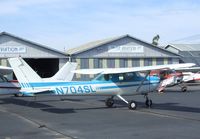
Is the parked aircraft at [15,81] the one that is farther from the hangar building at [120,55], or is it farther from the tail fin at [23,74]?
the hangar building at [120,55]

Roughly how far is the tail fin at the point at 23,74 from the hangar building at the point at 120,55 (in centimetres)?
2758

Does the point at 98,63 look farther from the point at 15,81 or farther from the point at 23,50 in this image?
the point at 15,81

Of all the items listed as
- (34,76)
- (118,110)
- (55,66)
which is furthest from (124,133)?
(55,66)

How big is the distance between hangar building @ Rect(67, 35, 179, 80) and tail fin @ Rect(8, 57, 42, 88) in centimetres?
2758

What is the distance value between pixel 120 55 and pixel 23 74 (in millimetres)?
30930

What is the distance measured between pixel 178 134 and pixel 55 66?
41.4 meters

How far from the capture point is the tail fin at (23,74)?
19.4m

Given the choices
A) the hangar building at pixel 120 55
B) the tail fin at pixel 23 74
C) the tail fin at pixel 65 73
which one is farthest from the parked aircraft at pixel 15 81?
the hangar building at pixel 120 55

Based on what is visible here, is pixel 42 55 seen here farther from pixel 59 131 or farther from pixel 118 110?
pixel 59 131

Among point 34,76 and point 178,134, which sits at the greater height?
point 34,76

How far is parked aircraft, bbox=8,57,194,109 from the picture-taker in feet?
62.6

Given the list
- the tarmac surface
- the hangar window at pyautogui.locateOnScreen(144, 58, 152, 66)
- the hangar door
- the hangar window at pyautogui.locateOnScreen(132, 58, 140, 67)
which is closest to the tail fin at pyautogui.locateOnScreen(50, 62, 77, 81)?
the tarmac surface

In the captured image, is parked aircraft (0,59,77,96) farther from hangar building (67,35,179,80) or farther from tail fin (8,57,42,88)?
hangar building (67,35,179,80)

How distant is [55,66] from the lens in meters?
52.6
